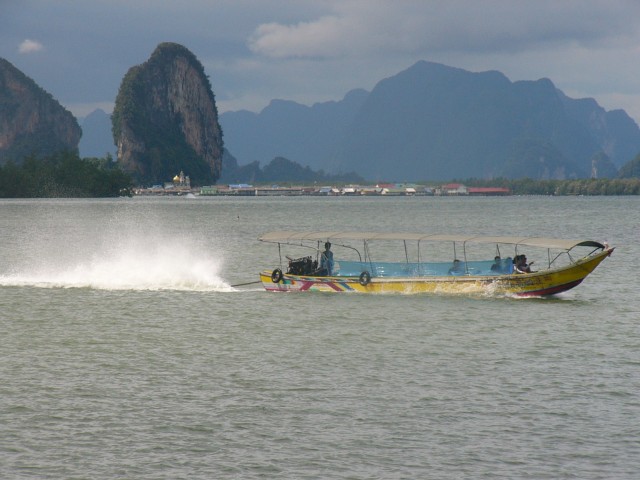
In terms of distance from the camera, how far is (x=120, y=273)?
59.5m

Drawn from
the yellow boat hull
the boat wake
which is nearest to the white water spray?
the boat wake

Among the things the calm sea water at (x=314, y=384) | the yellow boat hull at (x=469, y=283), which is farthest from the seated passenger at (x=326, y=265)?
the calm sea water at (x=314, y=384)

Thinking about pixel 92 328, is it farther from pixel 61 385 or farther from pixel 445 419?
pixel 445 419

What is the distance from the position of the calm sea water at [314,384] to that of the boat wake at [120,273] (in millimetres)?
1782

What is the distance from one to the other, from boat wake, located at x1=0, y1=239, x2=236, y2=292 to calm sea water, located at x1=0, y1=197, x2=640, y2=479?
1.78 meters

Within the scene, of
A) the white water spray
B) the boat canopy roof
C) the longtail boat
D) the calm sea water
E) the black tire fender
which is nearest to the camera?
the calm sea water

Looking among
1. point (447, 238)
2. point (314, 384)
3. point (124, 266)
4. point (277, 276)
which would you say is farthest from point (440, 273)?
point (124, 266)

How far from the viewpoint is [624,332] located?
36062mm

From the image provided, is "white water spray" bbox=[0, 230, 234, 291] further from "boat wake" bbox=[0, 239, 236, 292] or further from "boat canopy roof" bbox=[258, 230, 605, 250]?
"boat canopy roof" bbox=[258, 230, 605, 250]

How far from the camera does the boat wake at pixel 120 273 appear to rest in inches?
2081

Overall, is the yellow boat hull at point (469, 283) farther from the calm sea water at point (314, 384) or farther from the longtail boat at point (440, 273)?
the calm sea water at point (314, 384)

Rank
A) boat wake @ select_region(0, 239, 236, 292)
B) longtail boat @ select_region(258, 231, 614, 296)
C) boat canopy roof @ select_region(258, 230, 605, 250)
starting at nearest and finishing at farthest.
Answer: boat canopy roof @ select_region(258, 230, 605, 250) → longtail boat @ select_region(258, 231, 614, 296) → boat wake @ select_region(0, 239, 236, 292)

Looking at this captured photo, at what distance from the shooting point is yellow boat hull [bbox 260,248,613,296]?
42.8m

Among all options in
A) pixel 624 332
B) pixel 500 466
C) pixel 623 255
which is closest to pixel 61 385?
pixel 500 466
